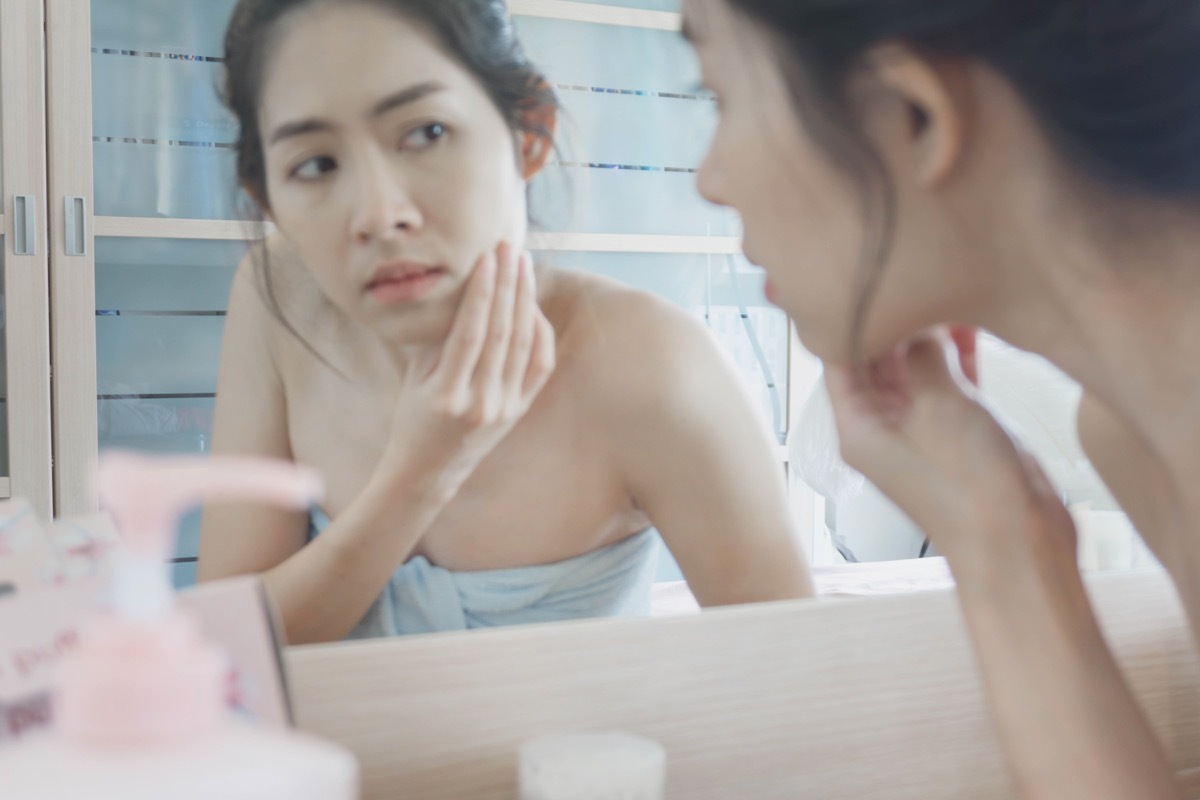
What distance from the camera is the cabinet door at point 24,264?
397 millimetres

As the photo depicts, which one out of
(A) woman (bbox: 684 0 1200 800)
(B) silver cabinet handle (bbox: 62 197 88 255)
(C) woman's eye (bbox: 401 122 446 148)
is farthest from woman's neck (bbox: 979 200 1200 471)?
(B) silver cabinet handle (bbox: 62 197 88 255)

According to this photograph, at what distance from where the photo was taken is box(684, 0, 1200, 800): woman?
1.15ft

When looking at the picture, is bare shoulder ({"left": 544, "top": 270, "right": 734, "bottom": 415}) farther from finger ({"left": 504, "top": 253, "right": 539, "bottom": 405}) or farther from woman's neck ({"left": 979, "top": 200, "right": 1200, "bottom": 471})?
woman's neck ({"left": 979, "top": 200, "right": 1200, "bottom": 471})

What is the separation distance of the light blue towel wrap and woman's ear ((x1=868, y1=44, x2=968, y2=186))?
0.20 m

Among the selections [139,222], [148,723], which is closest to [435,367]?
[139,222]

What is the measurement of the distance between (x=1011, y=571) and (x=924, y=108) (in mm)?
180

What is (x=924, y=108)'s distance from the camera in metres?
0.37

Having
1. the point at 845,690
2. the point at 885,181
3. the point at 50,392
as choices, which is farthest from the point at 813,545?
the point at 50,392

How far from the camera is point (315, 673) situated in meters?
0.45

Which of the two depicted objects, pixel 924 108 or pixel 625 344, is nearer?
pixel 924 108

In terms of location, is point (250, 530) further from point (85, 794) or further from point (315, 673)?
point (85, 794)

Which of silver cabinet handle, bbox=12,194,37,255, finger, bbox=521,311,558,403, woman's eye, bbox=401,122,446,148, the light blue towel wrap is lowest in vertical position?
the light blue towel wrap

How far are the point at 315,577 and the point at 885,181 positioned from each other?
261 millimetres

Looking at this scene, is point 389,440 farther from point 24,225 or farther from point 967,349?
point 967,349
